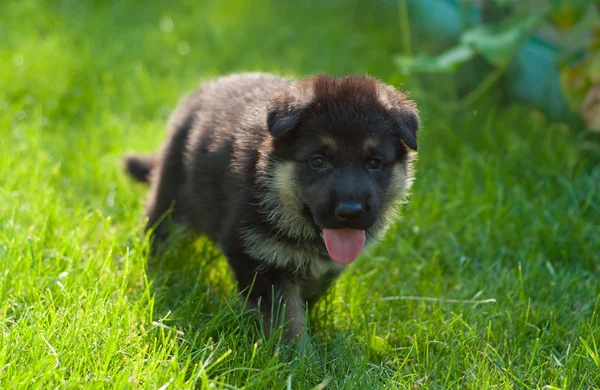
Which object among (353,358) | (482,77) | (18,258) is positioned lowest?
(482,77)

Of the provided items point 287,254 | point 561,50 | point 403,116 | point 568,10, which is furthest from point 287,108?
point 561,50

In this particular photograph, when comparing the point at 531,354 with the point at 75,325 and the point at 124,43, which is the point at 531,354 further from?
the point at 124,43

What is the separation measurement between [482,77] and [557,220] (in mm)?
2086

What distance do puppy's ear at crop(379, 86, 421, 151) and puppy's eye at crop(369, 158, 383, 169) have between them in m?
0.14

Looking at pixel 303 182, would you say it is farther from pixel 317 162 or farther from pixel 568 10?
pixel 568 10

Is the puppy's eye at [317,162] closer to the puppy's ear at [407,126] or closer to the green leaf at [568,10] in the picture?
the puppy's ear at [407,126]

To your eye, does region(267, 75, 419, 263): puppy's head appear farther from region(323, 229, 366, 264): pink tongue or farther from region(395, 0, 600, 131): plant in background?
region(395, 0, 600, 131): plant in background

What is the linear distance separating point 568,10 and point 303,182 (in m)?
2.93

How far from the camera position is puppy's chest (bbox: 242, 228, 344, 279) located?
10.1 ft

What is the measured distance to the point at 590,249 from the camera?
402 cm

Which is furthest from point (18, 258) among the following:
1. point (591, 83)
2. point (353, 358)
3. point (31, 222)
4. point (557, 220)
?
point (591, 83)

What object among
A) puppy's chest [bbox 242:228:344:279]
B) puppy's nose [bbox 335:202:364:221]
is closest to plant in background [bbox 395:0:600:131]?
puppy's chest [bbox 242:228:344:279]

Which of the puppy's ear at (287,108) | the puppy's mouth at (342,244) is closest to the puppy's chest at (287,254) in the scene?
the puppy's mouth at (342,244)

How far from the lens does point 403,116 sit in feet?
10.1
